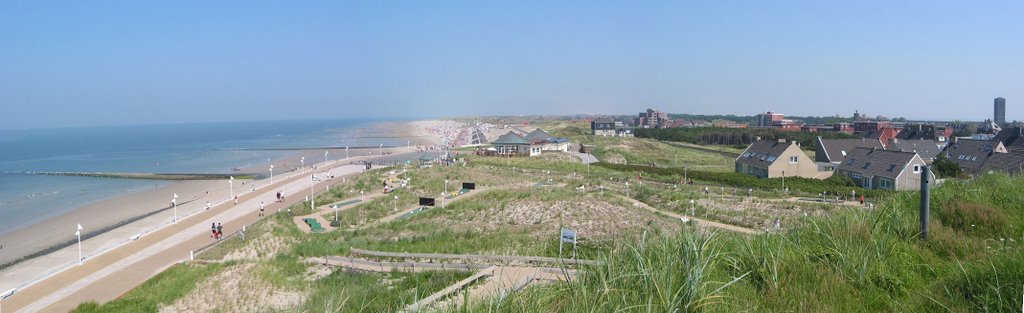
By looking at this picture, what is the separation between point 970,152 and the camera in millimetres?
46281

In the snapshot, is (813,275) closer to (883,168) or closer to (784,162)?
(883,168)

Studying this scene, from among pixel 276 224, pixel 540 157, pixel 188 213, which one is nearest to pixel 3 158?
pixel 188 213

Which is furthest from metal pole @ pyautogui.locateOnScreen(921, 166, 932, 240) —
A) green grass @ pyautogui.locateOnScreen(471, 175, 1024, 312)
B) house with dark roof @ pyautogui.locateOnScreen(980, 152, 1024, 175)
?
house with dark roof @ pyautogui.locateOnScreen(980, 152, 1024, 175)

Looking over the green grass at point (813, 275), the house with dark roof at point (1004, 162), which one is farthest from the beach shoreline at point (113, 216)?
the house with dark roof at point (1004, 162)

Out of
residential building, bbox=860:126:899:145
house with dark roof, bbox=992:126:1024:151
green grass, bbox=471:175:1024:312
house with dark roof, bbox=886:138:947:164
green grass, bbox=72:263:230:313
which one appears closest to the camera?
green grass, bbox=471:175:1024:312

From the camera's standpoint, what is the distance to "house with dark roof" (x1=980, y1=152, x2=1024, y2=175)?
35594mm

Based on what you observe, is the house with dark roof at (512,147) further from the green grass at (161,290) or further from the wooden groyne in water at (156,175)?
the green grass at (161,290)

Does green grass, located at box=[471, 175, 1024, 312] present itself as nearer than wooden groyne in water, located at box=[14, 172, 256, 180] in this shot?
Yes

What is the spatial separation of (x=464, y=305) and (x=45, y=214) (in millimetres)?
42162

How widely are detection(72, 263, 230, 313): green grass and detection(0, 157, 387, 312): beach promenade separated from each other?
30.1 inches

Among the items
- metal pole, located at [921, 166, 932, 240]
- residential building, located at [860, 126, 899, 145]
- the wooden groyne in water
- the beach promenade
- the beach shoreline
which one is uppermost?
Result: metal pole, located at [921, 166, 932, 240]

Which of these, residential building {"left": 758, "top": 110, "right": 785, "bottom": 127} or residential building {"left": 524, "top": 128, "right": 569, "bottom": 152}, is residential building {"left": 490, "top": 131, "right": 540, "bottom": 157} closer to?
residential building {"left": 524, "top": 128, "right": 569, "bottom": 152}

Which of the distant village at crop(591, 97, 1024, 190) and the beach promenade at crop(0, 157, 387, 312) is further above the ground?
the distant village at crop(591, 97, 1024, 190)

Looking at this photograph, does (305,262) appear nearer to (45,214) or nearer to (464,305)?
(464,305)
